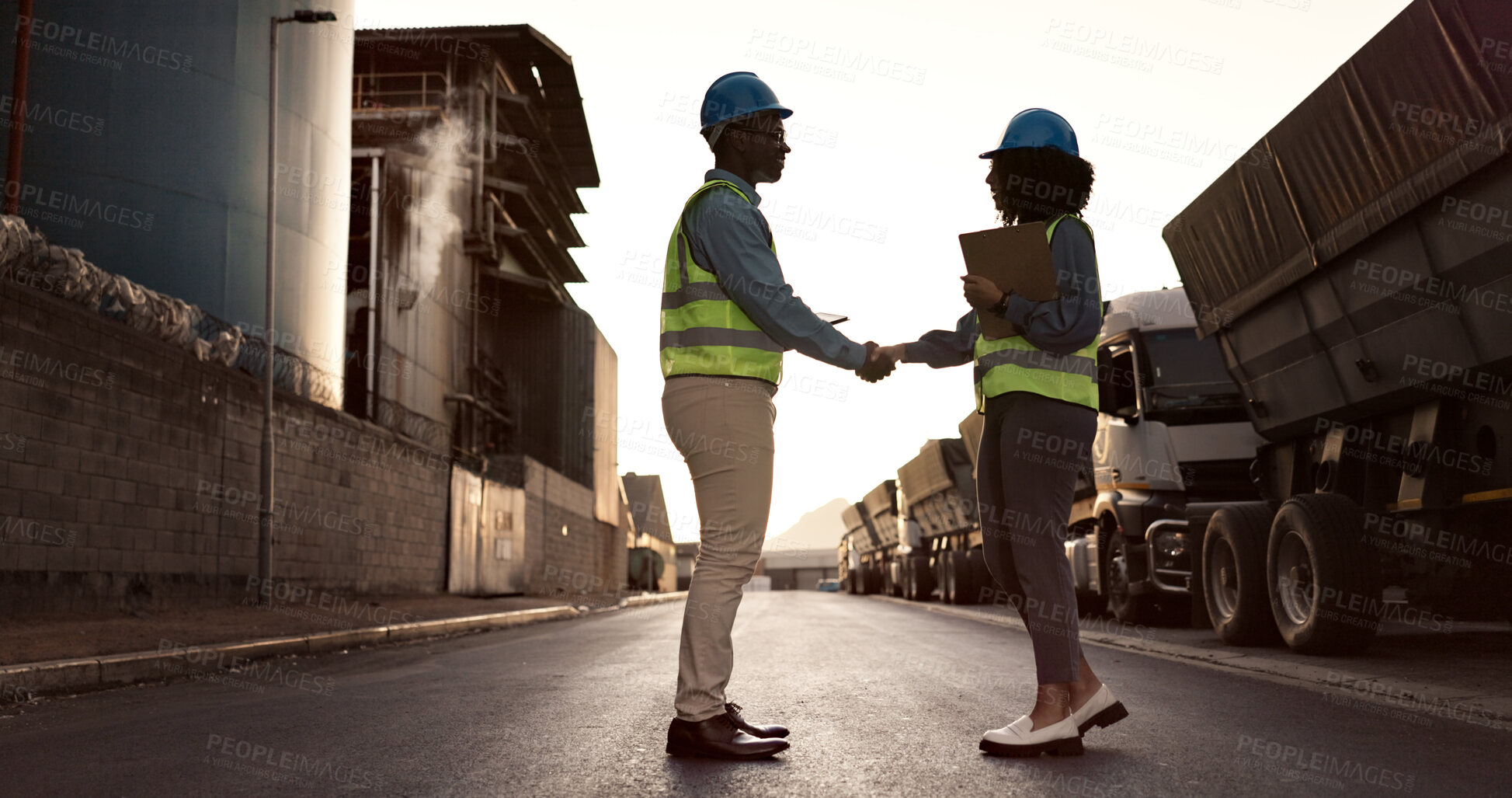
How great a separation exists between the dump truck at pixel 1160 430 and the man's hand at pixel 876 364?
7666mm

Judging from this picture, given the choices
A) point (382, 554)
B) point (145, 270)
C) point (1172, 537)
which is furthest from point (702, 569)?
point (382, 554)

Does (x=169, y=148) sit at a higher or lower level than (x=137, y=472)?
higher

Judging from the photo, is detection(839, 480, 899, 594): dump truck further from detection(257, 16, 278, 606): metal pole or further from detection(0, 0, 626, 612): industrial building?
detection(257, 16, 278, 606): metal pole

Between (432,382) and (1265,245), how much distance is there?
2795 centimetres

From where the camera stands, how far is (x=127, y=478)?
533 inches

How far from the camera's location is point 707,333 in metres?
4.36

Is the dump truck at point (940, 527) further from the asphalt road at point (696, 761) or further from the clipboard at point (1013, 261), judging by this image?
the clipboard at point (1013, 261)

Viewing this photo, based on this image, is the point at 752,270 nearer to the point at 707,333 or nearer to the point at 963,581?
the point at 707,333

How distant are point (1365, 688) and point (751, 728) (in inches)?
151

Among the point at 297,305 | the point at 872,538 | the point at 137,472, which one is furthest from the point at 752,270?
the point at 872,538

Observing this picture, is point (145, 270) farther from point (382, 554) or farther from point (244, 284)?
point (382, 554)

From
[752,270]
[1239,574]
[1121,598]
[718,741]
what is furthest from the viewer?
[1121,598]

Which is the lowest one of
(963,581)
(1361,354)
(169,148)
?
(963,581)

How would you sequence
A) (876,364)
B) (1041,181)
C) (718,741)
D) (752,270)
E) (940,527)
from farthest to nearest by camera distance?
(940,527), (876,364), (1041,181), (752,270), (718,741)
